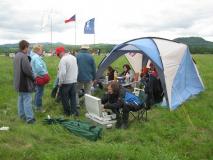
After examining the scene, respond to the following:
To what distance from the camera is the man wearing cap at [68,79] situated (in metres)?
9.71

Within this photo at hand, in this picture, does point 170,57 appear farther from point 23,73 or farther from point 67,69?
point 23,73

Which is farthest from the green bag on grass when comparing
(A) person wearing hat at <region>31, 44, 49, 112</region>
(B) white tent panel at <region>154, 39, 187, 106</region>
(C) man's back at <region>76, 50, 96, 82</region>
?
(B) white tent panel at <region>154, 39, 187, 106</region>

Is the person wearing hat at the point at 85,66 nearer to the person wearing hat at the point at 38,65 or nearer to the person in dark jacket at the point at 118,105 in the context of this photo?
the person wearing hat at the point at 38,65

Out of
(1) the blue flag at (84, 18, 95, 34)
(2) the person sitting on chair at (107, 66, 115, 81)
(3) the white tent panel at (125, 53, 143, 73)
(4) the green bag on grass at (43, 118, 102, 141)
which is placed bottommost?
(4) the green bag on grass at (43, 118, 102, 141)

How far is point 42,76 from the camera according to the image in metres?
10.1

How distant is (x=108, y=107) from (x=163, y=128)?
1300 millimetres

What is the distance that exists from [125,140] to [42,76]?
124 inches

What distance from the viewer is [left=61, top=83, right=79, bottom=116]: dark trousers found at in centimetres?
990

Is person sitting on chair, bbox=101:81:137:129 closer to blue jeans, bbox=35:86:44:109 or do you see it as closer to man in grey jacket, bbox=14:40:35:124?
man in grey jacket, bbox=14:40:35:124

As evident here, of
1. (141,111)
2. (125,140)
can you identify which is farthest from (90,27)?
(125,140)

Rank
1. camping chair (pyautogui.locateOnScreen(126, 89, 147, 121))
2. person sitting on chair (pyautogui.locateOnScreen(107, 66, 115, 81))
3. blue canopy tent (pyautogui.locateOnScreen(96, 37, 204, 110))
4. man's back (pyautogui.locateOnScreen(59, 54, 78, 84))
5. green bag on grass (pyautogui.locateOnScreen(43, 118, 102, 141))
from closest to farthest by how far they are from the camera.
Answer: green bag on grass (pyautogui.locateOnScreen(43, 118, 102, 141))
camping chair (pyautogui.locateOnScreen(126, 89, 147, 121))
man's back (pyautogui.locateOnScreen(59, 54, 78, 84))
blue canopy tent (pyautogui.locateOnScreen(96, 37, 204, 110))
person sitting on chair (pyautogui.locateOnScreen(107, 66, 115, 81))

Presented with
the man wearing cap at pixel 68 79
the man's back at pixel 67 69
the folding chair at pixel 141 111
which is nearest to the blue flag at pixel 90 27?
the man wearing cap at pixel 68 79

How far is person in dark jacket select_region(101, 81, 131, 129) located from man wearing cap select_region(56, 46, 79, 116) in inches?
39.9

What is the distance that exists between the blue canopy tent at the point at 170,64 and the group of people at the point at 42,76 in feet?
6.01
